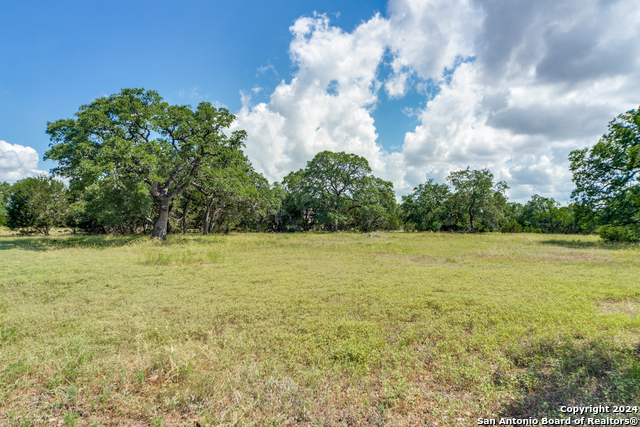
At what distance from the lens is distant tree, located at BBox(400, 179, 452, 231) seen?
41719 millimetres

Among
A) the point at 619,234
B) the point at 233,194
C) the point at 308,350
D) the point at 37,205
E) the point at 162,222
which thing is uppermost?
the point at 233,194

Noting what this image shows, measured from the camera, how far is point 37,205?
24688mm

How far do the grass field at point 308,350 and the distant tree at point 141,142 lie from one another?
1009 centimetres

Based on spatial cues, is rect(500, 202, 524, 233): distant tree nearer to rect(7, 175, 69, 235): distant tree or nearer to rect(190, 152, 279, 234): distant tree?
rect(190, 152, 279, 234): distant tree

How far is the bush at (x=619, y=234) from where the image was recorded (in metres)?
23.0

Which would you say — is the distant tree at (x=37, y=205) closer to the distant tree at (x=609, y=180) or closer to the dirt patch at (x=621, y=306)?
the dirt patch at (x=621, y=306)

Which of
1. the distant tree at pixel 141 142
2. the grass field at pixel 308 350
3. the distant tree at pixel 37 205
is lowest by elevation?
the grass field at pixel 308 350

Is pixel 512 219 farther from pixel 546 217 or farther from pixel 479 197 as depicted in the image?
pixel 479 197

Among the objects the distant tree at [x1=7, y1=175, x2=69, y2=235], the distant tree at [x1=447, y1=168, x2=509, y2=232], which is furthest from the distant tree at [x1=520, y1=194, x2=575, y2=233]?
the distant tree at [x1=7, y1=175, x2=69, y2=235]

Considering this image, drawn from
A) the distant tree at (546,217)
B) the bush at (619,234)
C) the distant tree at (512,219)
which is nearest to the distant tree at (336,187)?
the bush at (619,234)

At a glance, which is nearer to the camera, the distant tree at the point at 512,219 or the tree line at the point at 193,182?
the tree line at the point at 193,182

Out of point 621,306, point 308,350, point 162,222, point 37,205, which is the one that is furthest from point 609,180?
point 37,205

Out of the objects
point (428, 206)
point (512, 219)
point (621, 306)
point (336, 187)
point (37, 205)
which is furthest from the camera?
point (512, 219)

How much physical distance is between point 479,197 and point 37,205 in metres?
56.9
